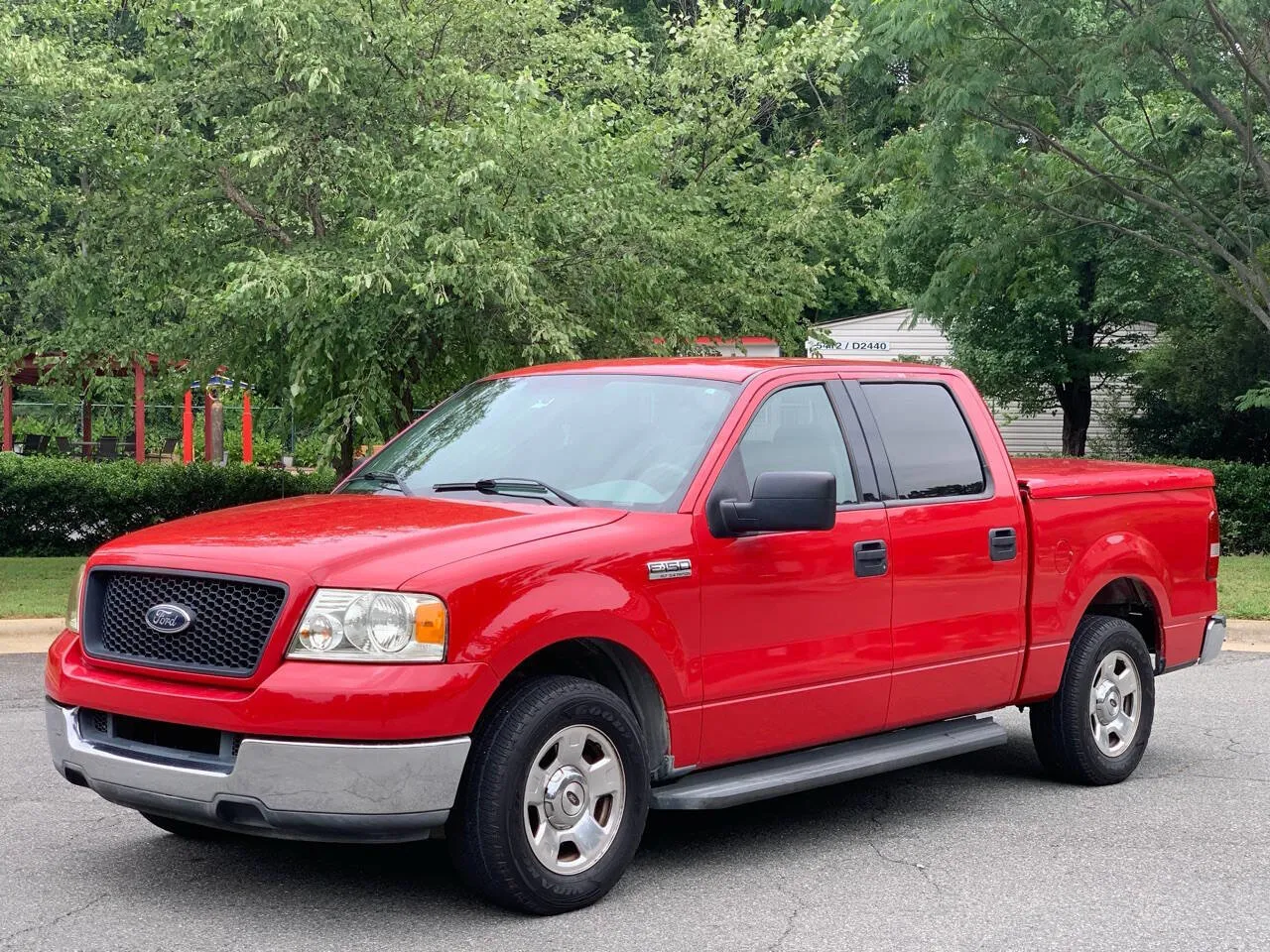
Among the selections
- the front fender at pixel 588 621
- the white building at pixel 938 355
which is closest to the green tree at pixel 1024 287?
the white building at pixel 938 355

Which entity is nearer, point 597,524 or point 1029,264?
point 597,524

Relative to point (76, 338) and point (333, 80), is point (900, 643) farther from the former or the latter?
point (76, 338)

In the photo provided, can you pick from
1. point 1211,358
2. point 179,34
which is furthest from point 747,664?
point 1211,358

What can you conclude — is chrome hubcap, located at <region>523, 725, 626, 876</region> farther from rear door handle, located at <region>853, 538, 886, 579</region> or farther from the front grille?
rear door handle, located at <region>853, 538, 886, 579</region>

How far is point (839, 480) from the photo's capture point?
6.40 m

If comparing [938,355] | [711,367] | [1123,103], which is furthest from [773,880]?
[938,355]

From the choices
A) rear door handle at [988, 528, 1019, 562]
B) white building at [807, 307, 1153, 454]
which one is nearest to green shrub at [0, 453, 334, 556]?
rear door handle at [988, 528, 1019, 562]

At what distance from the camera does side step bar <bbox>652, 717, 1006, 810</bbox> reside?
5.64 meters

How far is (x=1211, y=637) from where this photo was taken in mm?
8234

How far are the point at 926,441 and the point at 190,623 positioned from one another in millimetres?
3245

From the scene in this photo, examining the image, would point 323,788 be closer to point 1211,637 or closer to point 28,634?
point 1211,637

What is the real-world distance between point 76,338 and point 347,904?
10.8m

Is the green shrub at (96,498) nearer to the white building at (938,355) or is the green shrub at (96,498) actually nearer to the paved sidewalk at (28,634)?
the paved sidewalk at (28,634)

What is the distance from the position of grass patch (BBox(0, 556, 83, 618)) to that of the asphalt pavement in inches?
202
